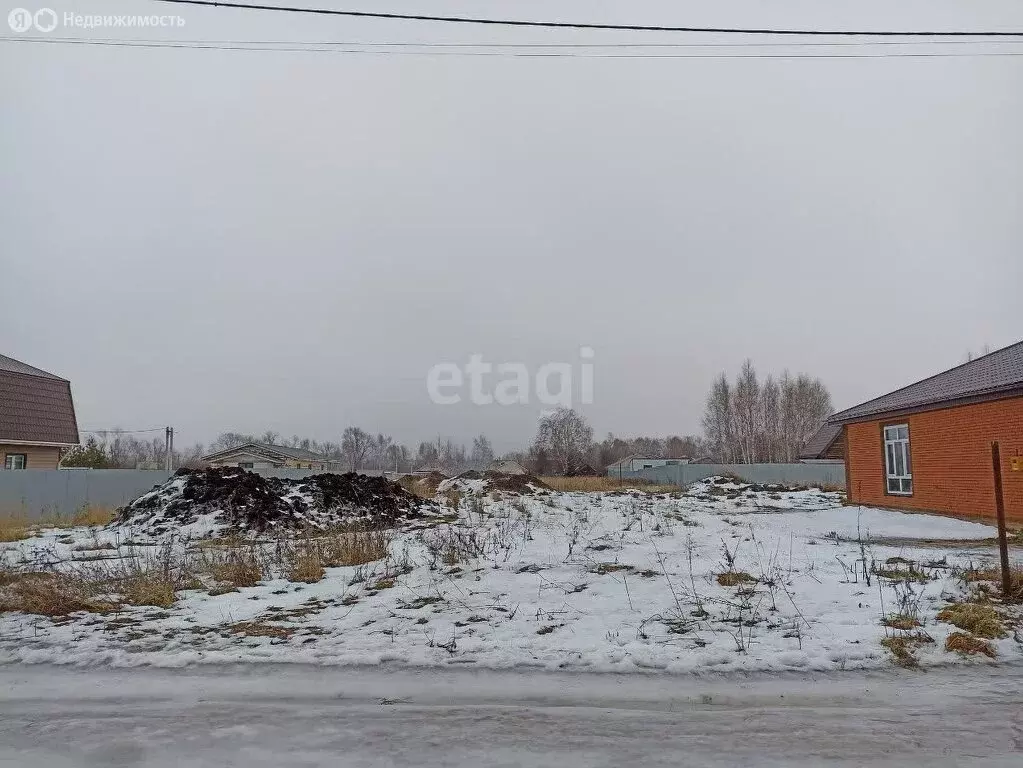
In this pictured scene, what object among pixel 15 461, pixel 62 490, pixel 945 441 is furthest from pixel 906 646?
pixel 15 461

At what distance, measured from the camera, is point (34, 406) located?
2245 centimetres

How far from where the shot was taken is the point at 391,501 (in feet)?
56.2

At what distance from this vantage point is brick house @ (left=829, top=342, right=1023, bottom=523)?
39.3 feet

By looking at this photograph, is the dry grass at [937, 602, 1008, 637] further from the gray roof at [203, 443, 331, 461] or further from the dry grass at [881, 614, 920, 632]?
the gray roof at [203, 443, 331, 461]

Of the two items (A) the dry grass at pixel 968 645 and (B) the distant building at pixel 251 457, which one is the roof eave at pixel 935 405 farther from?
(B) the distant building at pixel 251 457

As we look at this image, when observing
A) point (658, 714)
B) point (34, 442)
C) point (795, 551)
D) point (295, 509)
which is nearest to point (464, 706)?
point (658, 714)

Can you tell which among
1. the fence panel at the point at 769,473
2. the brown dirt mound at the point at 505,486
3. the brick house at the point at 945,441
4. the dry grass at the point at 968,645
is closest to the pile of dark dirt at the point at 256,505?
the brown dirt mound at the point at 505,486

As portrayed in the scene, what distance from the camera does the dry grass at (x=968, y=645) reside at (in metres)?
4.38

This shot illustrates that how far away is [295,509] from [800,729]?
45.0ft

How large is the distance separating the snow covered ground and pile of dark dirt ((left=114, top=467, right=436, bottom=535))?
168 inches

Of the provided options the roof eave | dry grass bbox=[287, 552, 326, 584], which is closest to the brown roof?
dry grass bbox=[287, 552, 326, 584]

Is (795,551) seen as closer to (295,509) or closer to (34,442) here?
(295,509)

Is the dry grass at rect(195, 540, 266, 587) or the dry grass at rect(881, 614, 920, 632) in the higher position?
the dry grass at rect(881, 614, 920, 632)

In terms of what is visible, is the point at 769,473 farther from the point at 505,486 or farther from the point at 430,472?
the point at 430,472
